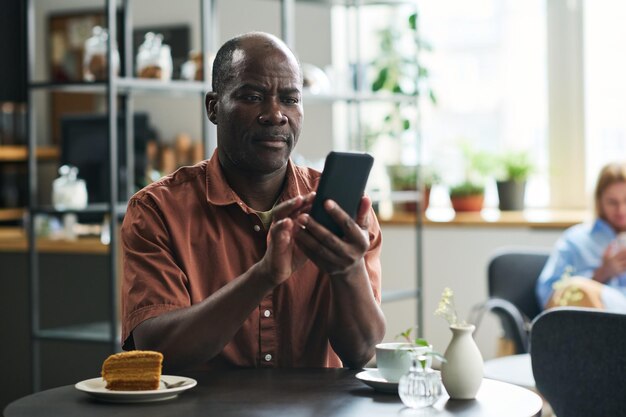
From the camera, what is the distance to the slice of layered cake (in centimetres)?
181

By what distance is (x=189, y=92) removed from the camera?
4152 mm

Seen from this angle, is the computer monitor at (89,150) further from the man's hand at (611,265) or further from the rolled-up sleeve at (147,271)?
the rolled-up sleeve at (147,271)

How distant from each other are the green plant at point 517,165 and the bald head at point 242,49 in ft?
12.5

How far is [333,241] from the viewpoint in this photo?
188 centimetres

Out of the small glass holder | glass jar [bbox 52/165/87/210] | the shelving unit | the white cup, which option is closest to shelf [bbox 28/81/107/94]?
the shelving unit

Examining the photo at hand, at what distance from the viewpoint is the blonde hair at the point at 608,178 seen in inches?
173

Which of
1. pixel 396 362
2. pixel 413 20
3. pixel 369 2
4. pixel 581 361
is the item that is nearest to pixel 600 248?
pixel 413 20

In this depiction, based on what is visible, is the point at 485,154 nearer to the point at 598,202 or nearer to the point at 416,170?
the point at 416,170

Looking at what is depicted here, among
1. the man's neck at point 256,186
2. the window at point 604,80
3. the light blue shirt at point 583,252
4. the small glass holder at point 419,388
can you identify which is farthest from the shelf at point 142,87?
the small glass holder at point 419,388

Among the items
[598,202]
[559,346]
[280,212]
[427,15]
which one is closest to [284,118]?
[280,212]

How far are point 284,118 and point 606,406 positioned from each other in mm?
1133

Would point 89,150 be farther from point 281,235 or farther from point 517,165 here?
point 281,235

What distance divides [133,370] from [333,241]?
41cm

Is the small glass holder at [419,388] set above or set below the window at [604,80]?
below
